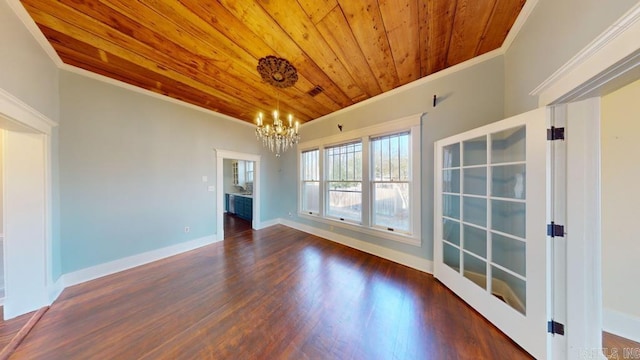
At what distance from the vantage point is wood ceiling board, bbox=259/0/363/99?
5.14 feet

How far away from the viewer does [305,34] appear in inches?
72.2

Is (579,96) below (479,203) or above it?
above

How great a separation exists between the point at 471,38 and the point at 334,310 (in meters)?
3.23

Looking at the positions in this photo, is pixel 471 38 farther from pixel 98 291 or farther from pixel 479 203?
pixel 98 291

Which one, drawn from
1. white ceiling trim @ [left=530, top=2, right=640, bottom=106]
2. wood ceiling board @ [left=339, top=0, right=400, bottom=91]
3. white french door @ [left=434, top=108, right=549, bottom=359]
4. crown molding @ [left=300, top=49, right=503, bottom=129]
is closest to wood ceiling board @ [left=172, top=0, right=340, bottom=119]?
wood ceiling board @ [left=339, top=0, right=400, bottom=91]

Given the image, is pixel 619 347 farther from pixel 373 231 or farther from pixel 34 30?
pixel 34 30

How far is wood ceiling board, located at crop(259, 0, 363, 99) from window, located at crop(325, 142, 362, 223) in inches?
59.6

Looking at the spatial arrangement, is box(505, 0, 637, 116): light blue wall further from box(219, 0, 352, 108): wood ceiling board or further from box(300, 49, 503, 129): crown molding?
box(219, 0, 352, 108): wood ceiling board

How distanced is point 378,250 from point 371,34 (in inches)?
121

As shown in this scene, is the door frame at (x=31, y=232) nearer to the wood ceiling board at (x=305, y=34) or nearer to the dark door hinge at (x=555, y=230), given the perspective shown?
the wood ceiling board at (x=305, y=34)

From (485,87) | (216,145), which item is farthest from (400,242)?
(216,145)

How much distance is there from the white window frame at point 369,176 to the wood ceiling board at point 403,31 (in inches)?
29.8

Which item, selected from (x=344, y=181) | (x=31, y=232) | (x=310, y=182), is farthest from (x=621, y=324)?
(x=31, y=232)

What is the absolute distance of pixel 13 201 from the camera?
1.83 meters
